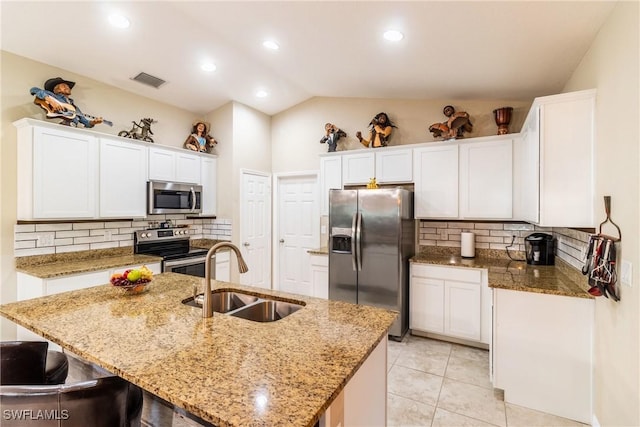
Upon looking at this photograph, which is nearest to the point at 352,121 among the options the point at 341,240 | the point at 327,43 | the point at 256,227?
the point at 327,43

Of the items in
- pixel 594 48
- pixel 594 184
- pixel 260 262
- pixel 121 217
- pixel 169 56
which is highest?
pixel 169 56

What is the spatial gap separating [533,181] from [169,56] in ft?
12.2

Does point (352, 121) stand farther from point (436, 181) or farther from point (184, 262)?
point (184, 262)

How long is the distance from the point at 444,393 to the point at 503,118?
2786 millimetres

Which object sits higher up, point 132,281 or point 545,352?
point 132,281

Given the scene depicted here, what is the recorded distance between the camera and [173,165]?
399 centimetres

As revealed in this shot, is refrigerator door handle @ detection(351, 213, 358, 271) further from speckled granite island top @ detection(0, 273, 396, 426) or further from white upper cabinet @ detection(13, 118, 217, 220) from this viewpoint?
white upper cabinet @ detection(13, 118, 217, 220)

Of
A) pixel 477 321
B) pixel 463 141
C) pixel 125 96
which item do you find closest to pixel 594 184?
pixel 463 141

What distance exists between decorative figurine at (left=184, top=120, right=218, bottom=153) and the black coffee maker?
4.23 m

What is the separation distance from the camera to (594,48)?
79.1 inches

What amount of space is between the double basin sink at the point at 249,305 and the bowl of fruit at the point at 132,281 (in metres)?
0.34

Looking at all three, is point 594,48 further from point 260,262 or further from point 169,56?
point 260,262

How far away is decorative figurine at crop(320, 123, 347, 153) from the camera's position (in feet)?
13.9

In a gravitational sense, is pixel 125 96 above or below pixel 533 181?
above
